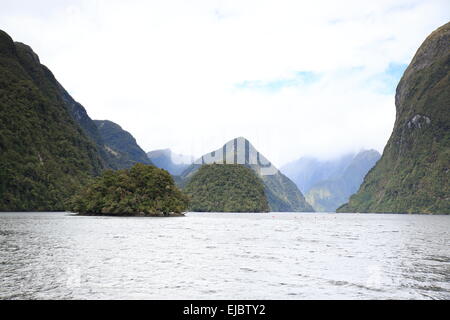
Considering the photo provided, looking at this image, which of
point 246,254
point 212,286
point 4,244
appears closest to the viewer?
point 212,286

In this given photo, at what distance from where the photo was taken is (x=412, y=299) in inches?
1180

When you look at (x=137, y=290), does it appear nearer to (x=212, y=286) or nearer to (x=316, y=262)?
(x=212, y=286)

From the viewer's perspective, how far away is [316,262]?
50.5 metres

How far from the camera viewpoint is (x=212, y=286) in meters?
35.0

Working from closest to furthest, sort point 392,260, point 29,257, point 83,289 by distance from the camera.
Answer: point 83,289 → point 29,257 → point 392,260

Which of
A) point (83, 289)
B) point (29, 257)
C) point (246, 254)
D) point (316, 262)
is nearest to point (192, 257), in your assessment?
point (246, 254)

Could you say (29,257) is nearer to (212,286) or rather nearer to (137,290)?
(137,290)
